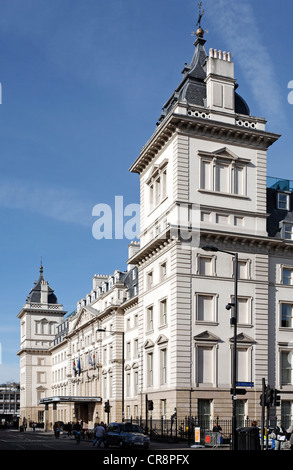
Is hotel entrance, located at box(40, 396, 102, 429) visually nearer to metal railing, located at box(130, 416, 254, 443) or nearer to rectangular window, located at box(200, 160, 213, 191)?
metal railing, located at box(130, 416, 254, 443)

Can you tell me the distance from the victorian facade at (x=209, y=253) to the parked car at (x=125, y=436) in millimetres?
5641

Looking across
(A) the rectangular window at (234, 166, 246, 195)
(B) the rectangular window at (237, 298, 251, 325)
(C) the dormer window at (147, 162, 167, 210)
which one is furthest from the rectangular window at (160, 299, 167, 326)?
(A) the rectangular window at (234, 166, 246, 195)

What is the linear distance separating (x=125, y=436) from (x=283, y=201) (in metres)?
25.2

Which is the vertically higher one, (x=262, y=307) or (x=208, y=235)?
(x=208, y=235)

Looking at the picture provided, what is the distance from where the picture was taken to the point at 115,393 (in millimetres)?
70625

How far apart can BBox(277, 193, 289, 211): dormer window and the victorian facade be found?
0.31 ft

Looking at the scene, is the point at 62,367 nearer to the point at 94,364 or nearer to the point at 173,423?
the point at 94,364

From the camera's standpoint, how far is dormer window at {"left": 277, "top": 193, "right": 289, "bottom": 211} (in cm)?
5578

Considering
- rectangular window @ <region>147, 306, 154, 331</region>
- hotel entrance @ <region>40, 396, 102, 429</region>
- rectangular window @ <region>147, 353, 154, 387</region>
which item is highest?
rectangular window @ <region>147, 306, 154, 331</region>

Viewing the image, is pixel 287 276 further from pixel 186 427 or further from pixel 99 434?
pixel 99 434

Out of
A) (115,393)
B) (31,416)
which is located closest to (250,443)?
(115,393)

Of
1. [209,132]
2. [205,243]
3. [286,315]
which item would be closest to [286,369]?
[286,315]

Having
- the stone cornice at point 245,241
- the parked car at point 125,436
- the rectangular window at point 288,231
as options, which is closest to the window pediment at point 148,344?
the stone cornice at point 245,241
